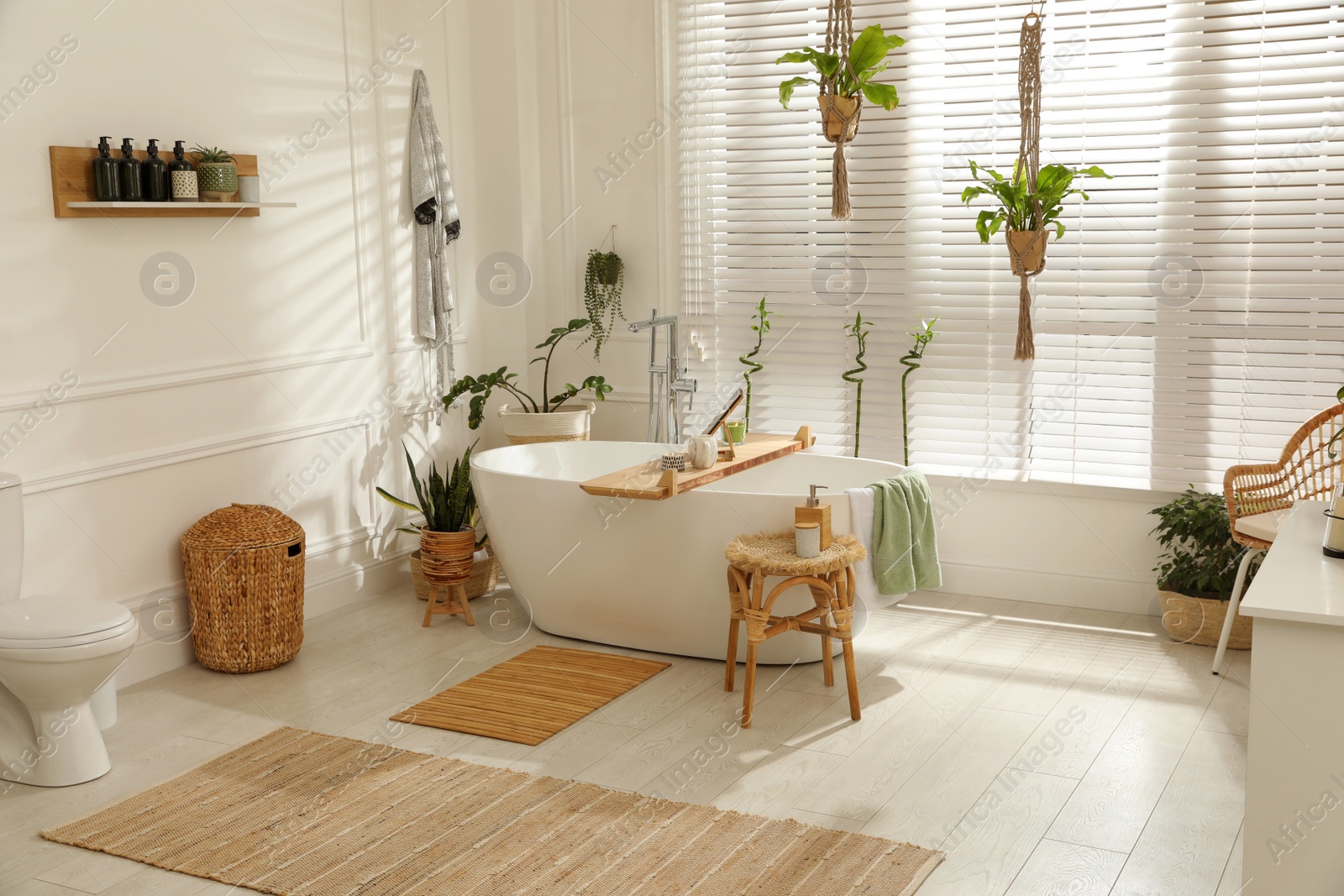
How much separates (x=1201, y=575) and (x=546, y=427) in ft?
8.50

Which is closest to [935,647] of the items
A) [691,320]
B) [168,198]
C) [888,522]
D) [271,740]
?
[888,522]

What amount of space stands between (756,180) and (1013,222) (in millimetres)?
1291

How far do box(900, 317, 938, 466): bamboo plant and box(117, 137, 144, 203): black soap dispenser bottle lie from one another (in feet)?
9.33

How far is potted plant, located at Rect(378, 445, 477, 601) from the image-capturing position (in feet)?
14.7

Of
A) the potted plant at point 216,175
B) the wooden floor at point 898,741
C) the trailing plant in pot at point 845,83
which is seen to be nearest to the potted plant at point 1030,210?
the trailing plant in pot at point 845,83

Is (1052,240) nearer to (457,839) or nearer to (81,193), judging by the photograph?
(457,839)

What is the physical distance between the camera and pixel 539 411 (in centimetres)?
523

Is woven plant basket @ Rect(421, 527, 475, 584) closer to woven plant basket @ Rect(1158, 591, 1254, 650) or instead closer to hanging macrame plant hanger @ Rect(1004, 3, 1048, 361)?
hanging macrame plant hanger @ Rect(1004, 3, 1048, 361)

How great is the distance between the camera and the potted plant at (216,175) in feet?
12.6

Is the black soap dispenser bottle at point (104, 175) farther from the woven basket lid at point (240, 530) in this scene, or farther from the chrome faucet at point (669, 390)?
the chrome faucet at point (669, 390)

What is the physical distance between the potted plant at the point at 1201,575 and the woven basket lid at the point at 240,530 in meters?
3.07

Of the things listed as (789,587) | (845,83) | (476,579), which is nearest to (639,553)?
(789,587)

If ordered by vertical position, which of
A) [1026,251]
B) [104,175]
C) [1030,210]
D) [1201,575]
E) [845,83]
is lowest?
[1201,575]

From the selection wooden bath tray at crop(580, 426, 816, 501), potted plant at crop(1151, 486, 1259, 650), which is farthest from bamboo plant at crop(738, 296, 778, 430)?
potted plant at crop(1151, 486, 1259, 650)
